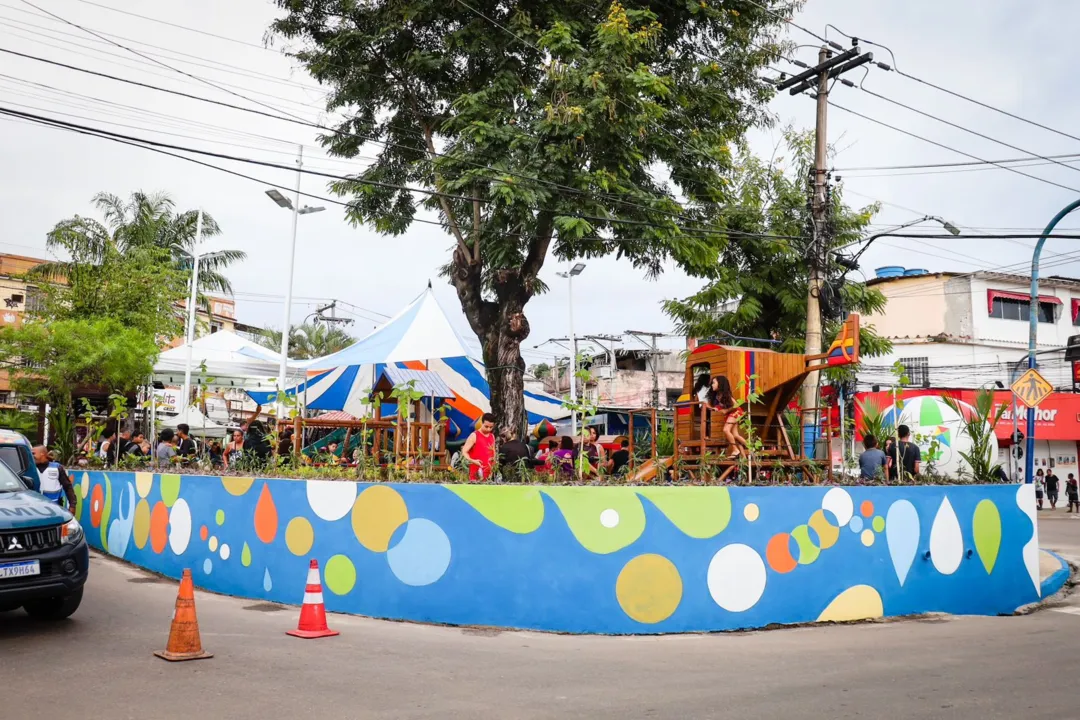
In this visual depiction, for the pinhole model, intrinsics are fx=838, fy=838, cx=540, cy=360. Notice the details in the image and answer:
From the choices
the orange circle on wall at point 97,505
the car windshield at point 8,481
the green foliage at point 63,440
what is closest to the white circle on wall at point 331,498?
the car windshield at point 8,481

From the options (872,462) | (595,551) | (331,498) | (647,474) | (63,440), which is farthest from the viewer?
(63,440)

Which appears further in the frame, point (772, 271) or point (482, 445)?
point (772, 271)

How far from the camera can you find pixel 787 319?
2583 centimetres

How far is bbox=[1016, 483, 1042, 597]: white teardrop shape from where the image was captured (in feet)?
36.5

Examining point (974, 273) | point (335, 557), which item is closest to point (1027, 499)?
point (335, 557)

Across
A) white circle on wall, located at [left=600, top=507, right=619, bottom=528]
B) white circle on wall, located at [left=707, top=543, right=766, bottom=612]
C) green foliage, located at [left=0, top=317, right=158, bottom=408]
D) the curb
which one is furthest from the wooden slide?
green foliage, located at [left=0, top=317, right=158, bottom=408]

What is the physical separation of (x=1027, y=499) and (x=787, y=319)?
49.0ft

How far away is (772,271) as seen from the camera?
25391 millimetres

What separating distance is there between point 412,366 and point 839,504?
1093cm

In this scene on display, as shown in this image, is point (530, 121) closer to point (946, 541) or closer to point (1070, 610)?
point (946, 541)

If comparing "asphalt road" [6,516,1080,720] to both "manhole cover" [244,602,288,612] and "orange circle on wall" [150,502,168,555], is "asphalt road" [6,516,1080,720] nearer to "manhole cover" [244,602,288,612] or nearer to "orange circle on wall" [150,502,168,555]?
"manhole cover" [244,602,288,612]

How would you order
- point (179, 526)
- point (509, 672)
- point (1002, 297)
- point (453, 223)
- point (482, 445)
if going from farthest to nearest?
point (1002, 297) < point (453, 223) < point (179, 526) < point (482, 445) < point (509, 672)

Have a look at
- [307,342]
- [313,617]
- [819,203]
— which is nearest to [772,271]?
[819,203]

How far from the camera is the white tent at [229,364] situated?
774 inches
